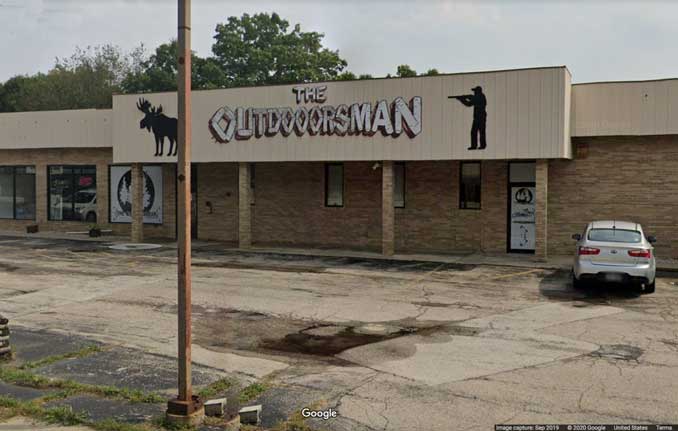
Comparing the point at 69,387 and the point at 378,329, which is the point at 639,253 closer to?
the point at 378,329

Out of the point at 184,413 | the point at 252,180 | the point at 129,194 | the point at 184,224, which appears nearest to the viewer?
the point at 184,413

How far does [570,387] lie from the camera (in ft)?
27.3

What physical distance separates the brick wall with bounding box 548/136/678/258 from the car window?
19.5 ft

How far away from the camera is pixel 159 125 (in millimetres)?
25422

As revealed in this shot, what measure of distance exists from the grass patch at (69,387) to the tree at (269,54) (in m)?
50.4

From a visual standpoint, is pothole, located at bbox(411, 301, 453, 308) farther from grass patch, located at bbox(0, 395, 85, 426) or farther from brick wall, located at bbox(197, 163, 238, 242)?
brick wall, located at bbox(197, 163, 238, 242)

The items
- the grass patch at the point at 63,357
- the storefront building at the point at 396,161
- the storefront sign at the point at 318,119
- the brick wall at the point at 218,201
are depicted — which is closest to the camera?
the grass patch at the point at 63,357

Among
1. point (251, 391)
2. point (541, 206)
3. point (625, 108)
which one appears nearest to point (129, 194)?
point (541, 206)

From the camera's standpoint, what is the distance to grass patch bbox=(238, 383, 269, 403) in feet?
26.3

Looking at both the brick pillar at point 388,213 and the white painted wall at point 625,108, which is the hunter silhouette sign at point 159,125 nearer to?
the brick pillar at point 388,213

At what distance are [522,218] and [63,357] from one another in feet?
52.9

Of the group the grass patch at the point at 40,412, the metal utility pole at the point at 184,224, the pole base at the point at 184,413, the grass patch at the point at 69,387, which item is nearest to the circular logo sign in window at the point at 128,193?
the grass patch at the point at 69,387

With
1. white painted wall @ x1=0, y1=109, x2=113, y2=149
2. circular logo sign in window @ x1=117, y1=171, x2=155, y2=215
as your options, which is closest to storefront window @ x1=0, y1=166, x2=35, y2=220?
white painted wall @ x1=0, y1=109, x2=113, y2=149

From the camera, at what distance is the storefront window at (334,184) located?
996 inches
